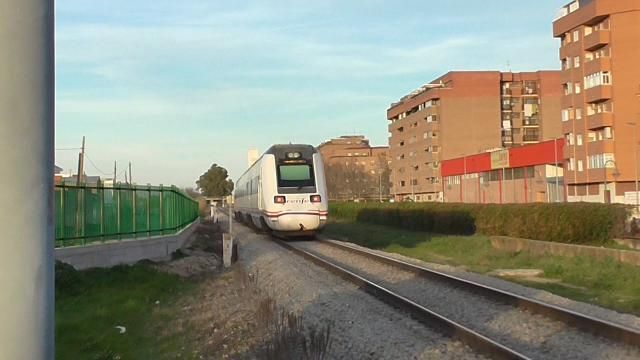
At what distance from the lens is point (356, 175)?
133m

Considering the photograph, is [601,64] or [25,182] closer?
[25,182]

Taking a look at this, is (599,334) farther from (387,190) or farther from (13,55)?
(387,190)

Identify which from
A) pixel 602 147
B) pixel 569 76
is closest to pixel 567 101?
pixel 569 76

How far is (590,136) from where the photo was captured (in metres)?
69.1

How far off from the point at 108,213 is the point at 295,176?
38.0ft

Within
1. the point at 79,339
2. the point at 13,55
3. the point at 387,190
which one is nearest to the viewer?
the point at 13,55

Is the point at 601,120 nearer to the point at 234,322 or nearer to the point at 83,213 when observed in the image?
the point at 83,213

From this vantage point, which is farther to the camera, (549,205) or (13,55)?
(549,205)

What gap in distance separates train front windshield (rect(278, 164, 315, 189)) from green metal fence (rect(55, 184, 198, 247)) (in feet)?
18.8

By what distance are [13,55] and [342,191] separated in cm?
12471

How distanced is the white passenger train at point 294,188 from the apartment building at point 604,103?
4361cm

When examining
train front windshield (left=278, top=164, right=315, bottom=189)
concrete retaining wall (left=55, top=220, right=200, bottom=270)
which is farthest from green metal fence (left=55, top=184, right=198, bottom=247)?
train front windshield (left=278, top=164, right=315, bottom=189)

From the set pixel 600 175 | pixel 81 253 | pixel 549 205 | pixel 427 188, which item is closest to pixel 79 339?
pixel 81 253

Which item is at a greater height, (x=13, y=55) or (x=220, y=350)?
(x=13, y=55)
